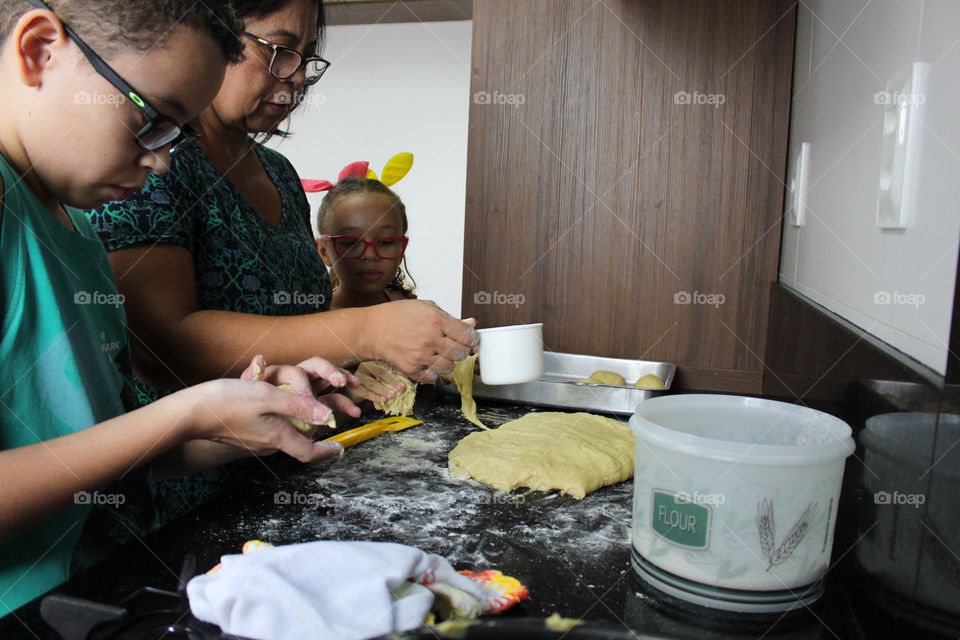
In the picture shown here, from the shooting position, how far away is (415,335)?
135 centimetres

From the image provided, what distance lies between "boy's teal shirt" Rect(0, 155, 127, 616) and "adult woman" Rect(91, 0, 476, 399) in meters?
0.26

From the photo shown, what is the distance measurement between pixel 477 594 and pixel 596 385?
3.62 feet

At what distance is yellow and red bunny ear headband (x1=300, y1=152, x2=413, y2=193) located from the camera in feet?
8.71

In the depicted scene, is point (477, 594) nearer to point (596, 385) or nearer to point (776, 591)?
point (776, 591)

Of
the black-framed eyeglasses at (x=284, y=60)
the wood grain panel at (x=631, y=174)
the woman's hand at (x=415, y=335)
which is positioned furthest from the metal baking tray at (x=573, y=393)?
the black-framed eyeglasses at (x=284, y=60)

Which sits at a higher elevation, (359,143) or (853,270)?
(359,143)

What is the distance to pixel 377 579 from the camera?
0.69m

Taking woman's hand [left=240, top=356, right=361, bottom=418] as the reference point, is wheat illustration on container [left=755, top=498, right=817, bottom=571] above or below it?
below

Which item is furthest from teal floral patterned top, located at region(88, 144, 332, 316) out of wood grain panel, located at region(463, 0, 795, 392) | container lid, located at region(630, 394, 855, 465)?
wood grain panel, located at region(463, 0, 795, 392)

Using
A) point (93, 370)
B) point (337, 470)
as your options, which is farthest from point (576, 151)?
point (93, 370)

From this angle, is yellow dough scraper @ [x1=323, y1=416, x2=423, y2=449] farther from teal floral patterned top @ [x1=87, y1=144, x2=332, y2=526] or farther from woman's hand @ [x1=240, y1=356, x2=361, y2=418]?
woman's hand @ [x1=240, y1=356, x2=361, y2=418]

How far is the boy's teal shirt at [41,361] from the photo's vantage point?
0.84 meters

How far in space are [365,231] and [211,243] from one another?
0.98m

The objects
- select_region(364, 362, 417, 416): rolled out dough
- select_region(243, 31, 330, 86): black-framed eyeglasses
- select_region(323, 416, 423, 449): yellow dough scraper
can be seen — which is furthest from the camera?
select_region(364, 362, 417, 416): rolled out dough
